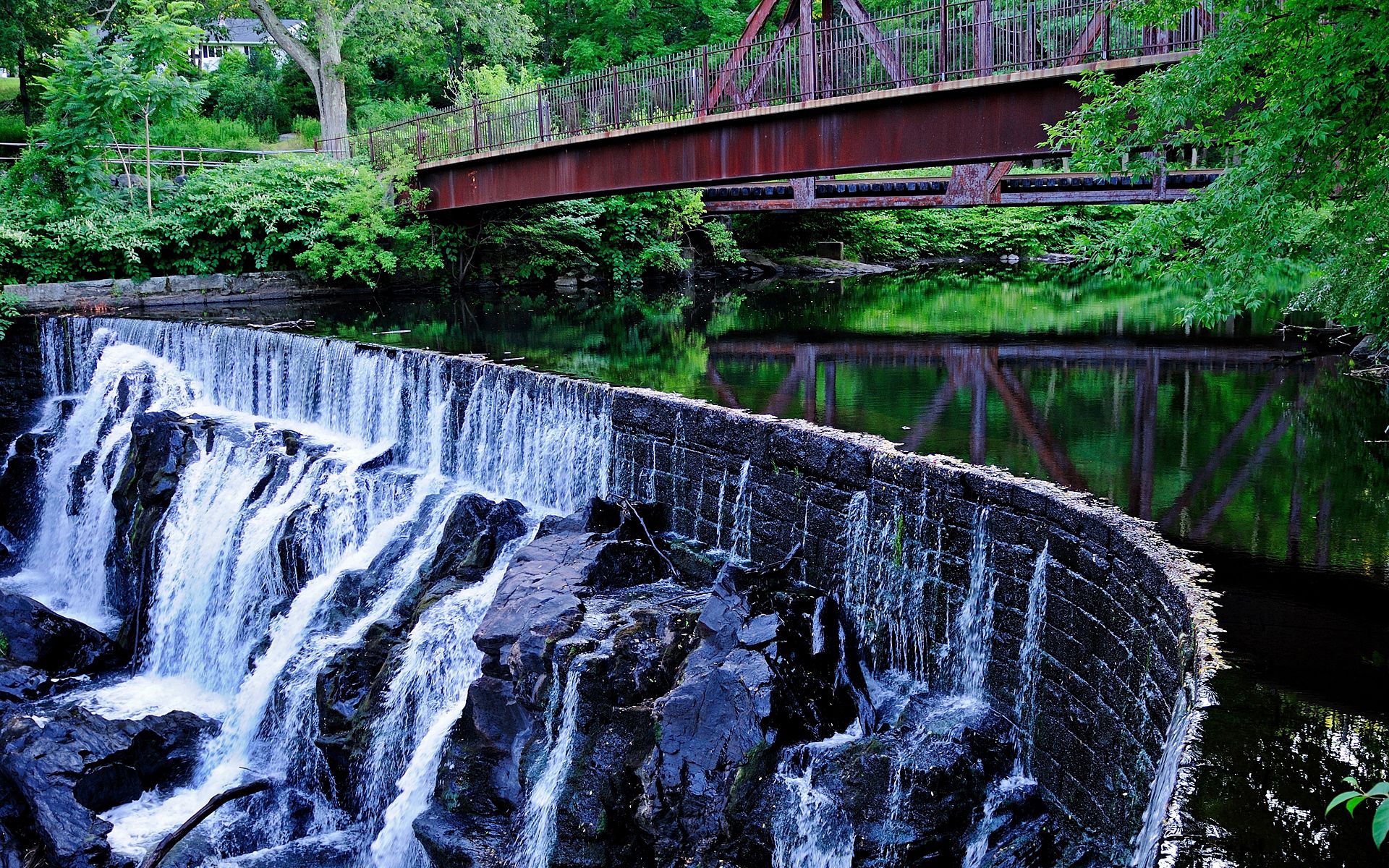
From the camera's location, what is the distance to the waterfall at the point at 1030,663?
8.07 m

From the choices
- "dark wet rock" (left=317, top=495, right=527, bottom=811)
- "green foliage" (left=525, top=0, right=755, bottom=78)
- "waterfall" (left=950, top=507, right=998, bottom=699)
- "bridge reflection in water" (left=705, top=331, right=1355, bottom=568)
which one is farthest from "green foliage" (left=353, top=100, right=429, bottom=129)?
"waterfall" (left=950, top=507, right=998, bottom=699)

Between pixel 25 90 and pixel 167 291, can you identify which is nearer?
pixel 167 291

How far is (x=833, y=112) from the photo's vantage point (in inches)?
674

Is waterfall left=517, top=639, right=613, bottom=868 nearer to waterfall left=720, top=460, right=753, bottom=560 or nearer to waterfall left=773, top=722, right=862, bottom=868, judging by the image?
waterfall left=773, top=722, right=862, bottom=868

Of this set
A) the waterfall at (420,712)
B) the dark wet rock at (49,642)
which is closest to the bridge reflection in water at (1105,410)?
the waterfall at (420,712)

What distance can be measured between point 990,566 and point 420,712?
5.34 metres

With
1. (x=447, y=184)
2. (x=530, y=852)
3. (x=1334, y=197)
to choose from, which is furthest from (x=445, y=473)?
(x=447, y=184)

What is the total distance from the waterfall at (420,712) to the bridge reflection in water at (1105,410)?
4366 mm

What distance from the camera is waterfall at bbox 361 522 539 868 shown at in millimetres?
9766

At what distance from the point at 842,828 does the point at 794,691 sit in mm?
1144

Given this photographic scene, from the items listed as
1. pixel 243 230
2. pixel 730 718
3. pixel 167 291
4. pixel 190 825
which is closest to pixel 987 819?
pixel 730 718

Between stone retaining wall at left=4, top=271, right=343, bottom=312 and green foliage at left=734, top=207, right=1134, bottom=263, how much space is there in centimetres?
1962

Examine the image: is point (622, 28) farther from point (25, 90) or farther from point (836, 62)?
point (836, 62)

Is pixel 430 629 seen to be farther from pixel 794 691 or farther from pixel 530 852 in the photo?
pixel 794 691
